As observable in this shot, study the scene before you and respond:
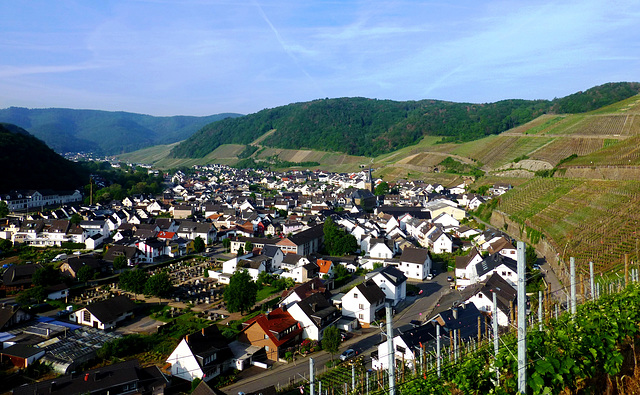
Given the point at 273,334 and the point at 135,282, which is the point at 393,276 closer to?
the point at 273,334

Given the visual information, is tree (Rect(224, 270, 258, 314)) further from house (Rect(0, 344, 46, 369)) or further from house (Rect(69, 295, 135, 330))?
house (Rect(0, 344, 46, 369))

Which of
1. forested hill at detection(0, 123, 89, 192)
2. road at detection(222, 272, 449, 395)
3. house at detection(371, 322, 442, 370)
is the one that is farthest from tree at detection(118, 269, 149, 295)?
forested hill at detection(0, 123, 89, 192)

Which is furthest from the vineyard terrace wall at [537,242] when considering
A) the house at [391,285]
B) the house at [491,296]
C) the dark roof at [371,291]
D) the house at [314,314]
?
the house at [314,314]

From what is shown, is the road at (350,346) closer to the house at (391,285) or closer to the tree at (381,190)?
the house at (391,285)

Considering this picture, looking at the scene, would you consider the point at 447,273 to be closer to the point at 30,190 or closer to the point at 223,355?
the point at 223,355

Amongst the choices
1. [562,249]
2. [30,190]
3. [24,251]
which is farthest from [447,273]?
[30,190]

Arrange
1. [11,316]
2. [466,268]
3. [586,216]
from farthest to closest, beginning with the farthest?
1. [586,216]
2. [466,268]
3. [11,316]

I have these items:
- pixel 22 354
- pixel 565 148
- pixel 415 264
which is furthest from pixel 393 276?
pixel 565 148
